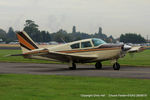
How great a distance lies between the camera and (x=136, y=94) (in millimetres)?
10688

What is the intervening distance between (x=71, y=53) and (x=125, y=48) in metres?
4.55

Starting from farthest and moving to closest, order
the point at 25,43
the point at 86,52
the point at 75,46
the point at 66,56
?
the point at 25,43, the point at 75,46, the point at 86,52, the point at 66,56

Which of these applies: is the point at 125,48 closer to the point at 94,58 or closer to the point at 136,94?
the point at 94,58

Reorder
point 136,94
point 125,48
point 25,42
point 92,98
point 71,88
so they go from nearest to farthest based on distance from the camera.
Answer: point 92,98 → point 136,94 → point 71,88 → point 125,48 → point 25,42

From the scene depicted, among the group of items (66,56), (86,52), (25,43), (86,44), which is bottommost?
(66,56)

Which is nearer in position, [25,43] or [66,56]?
[66,56]

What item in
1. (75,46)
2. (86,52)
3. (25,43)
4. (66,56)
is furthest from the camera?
(25,43)

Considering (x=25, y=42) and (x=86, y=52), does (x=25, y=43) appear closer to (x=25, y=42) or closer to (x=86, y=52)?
(x=25, y=42)

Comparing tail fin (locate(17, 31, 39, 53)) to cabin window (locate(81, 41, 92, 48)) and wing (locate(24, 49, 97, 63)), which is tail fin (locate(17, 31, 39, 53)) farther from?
cabin window (locate(81, 41, 92, 48))

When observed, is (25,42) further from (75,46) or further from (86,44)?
(86,44)

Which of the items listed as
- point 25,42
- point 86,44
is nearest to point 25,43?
point 25,42

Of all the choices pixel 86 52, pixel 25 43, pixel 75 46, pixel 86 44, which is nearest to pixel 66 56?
pixel 75 46

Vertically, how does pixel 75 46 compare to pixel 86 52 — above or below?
above

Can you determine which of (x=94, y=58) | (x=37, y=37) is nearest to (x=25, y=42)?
(x=94, y=58)
